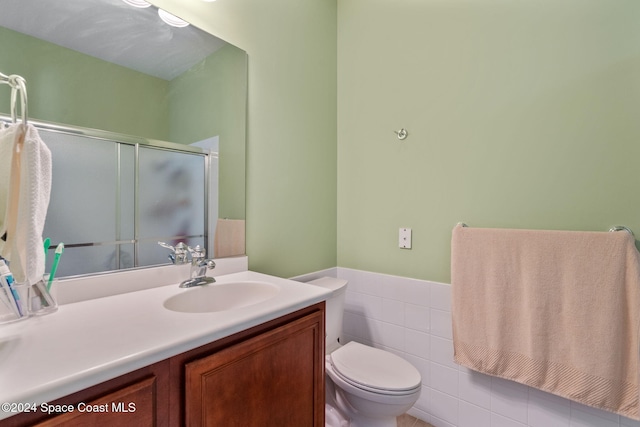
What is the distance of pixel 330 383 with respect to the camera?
149 centimetres

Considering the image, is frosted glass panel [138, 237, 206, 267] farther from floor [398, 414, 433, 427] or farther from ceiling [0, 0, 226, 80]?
floor [398, 414, 433, 427]

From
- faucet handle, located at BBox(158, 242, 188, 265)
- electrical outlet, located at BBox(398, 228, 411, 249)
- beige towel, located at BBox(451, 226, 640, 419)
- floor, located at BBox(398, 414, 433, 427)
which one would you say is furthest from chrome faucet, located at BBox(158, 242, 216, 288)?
floor, located at BBox(398, 414, 433, 427)

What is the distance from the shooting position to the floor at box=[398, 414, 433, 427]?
1532mm

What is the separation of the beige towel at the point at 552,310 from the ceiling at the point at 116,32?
1448mm

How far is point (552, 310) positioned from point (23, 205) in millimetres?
1730

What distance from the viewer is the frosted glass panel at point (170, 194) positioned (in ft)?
3.58

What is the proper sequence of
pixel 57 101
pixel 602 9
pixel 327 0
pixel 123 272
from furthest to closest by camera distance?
pixel 327 0 → pixel 602 9 → pixel 123 272 → pixel 57 101

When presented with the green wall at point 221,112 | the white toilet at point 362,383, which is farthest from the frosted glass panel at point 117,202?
the white toilet at point 362,383

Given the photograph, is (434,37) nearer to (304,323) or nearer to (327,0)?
(327,0)

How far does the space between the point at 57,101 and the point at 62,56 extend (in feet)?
0.49

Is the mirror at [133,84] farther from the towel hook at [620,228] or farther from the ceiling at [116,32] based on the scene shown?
the towel hook at [620,228]

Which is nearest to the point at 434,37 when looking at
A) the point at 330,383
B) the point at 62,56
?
the point at 62,56

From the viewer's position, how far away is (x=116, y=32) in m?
1.04

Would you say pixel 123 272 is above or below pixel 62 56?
below
